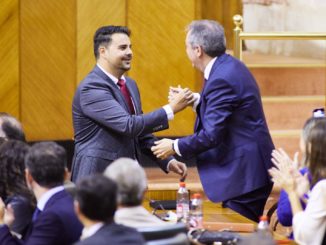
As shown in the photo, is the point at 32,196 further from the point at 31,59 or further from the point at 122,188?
the point at 31,59

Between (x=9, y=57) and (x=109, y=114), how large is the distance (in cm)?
329

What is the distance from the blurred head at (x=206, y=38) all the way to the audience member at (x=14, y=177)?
3.99 ft

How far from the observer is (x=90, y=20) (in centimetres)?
862

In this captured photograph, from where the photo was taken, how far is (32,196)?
15.1ft

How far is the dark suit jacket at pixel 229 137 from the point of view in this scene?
5312mm

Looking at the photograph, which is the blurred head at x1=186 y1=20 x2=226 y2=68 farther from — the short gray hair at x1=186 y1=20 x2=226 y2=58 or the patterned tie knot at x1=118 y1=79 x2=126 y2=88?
the patterned tie knot at x1=118 y1=79 x2=126 y2=88

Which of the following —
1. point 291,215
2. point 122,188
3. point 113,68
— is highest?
point 113,68

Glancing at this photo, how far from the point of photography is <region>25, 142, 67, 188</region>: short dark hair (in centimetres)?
423

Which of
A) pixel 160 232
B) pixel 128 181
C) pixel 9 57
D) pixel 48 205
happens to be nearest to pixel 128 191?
pixel 128 181

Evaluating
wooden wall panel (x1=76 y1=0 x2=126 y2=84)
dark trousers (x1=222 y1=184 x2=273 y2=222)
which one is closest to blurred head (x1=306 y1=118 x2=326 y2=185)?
dark trousers (x1=222 y1=184 x2=273 y2=222)

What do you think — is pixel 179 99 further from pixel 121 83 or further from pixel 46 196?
pixel 46 196

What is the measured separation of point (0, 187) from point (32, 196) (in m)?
0.19

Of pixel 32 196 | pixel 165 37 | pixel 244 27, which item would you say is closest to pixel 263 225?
pixel 32 196

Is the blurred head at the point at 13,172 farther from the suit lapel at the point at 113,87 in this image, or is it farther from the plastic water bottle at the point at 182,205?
the suit lapel at the point at 113,87
